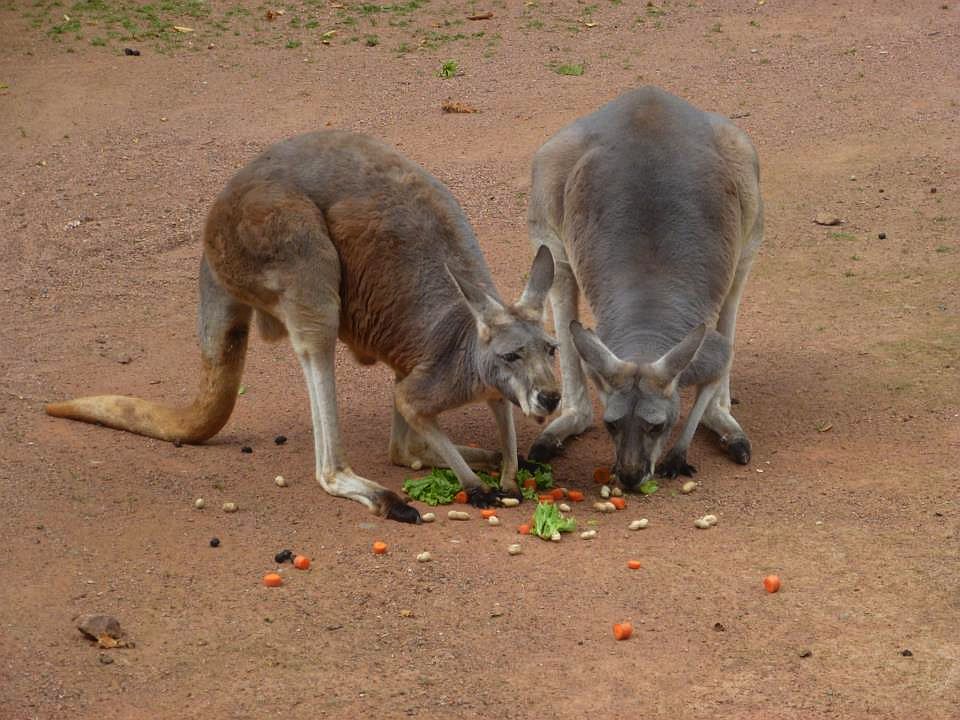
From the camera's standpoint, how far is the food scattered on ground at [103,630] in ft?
15.4

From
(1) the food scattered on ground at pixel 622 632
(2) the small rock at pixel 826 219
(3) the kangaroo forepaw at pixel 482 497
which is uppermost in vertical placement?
(1) the food scattered on ground at pixel 622 632

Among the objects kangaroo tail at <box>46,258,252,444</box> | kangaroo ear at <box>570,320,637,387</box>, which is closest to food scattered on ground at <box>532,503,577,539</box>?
kangaroo ear at <box>570,320,637,387</box>

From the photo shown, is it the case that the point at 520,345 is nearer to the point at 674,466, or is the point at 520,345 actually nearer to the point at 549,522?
the point at 549,522

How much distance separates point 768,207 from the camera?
31.4 feet

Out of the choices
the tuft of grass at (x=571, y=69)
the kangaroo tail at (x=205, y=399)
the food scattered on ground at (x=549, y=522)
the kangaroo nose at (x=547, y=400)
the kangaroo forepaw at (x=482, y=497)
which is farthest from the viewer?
the tuft of grass at (x=571, y=69)

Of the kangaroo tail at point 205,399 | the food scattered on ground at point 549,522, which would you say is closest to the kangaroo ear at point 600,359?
the food scattered on ground at point 549,522

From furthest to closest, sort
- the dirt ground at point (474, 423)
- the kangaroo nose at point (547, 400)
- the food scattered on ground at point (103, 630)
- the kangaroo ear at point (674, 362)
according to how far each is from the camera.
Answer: the kangaroo ear at point (674, 362)
the kangaroo nose at point (547, 400)
the food scattered on ground at point (103, 630)
the dirt ground at point (474, 423)

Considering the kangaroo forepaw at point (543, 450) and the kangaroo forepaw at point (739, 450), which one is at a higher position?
the kangaroo forepaw at point (739, 450)

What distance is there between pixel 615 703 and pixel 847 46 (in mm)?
9553

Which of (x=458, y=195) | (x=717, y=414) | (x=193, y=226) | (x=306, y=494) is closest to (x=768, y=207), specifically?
(x=458, y=195)

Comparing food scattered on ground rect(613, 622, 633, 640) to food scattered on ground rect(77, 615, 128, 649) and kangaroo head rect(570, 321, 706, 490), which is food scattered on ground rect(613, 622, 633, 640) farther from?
food scattered on ground rect(77, 615, 128, 649)

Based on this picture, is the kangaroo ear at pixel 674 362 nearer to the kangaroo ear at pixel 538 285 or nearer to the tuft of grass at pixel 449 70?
the kangaroo ear at pixel 538 285

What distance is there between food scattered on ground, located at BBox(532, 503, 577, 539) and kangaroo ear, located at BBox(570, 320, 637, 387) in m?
0.57

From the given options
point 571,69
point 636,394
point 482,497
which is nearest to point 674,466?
point 636,394
